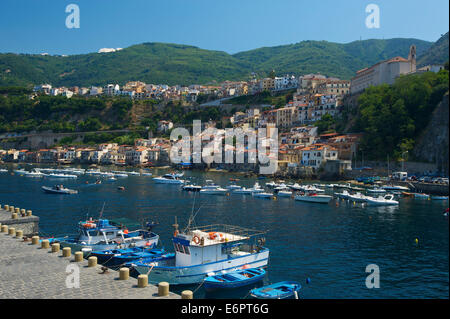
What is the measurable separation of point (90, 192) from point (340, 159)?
48405 millimetres

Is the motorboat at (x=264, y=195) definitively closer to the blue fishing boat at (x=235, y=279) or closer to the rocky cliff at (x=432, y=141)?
the rocky cliff at (x=432, y=141)

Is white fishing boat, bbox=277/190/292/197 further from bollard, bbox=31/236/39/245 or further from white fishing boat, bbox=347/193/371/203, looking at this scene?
bollard, bbox=31/236/39/245

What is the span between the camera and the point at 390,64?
9244 cm

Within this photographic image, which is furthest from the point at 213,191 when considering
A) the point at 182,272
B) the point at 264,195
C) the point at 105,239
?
the point at 182,272

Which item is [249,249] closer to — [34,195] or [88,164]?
[34,195]

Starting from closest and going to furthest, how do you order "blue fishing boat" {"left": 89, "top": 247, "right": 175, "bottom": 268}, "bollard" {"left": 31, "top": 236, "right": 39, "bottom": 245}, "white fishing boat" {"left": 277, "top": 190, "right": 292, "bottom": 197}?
"bollard" {"left": 31, "top": 236, "right": 39, "bottom": 245} < "blue fishing boat" {"left": 89, "top": 247, "right": 175, "bottom": 268} < "white fishing boat" {"left": 277, "top": 190, "right": 292, "bottom": 197}

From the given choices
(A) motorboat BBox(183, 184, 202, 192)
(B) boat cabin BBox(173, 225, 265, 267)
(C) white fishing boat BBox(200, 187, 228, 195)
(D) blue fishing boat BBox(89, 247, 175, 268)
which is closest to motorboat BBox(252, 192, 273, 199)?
(C) white fishing boat BBox(200, 187, 228, 195)

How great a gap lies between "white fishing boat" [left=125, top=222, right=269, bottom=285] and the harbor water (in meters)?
0.84

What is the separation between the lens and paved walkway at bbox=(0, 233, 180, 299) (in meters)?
12.4

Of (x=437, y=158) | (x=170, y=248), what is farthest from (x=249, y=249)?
(x=437, y=158)

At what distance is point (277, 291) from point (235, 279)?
7.82 feet

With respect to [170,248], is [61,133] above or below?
above

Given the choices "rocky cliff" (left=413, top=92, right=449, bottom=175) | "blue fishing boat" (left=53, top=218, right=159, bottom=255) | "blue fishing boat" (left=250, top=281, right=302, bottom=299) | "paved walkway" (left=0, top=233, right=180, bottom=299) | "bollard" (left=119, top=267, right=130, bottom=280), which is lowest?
"blue fishing boat" (left=250, top=281, right=302, bottom=299)

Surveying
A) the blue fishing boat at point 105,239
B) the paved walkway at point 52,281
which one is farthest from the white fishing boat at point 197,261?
the paved walkway at point 52,281
